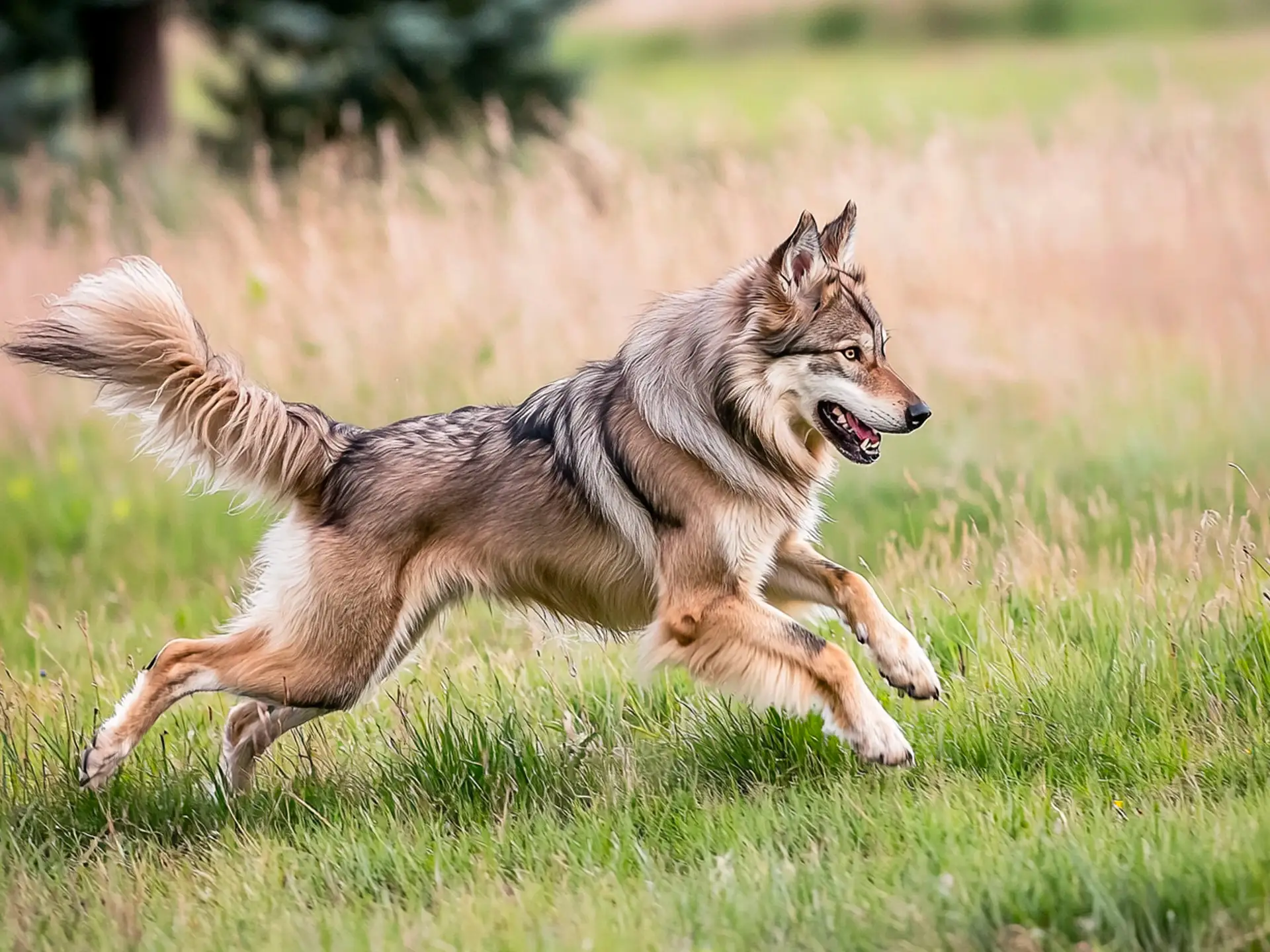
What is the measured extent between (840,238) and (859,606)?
1.26 m

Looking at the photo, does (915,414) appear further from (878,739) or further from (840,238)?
(878,739)

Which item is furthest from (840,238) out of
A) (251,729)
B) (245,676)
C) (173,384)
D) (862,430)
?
(251,729)

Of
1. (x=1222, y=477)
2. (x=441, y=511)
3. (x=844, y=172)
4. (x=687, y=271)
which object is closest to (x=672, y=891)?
(x=441, y=511)

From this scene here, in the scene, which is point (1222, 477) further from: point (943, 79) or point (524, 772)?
point (943, 79)

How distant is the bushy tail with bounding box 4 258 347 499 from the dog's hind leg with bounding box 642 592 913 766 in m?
1.35

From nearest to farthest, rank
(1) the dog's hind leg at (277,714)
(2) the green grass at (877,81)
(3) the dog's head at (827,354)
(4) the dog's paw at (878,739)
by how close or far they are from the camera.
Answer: (4) the dog's paw at (878,739) < (3) the dog's head at (827,354) < (1) the dog's hind leg at (277,714) < (2) the green grass at (877,81)

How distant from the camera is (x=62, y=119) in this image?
15.0 metres

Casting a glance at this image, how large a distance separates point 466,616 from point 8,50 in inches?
435

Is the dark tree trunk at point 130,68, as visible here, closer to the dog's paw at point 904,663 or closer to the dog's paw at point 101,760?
the dog's paw at point 101,760

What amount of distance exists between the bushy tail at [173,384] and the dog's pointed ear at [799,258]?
1.63m

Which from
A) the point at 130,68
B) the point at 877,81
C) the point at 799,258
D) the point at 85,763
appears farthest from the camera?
the point at 877,81

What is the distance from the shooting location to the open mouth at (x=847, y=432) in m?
4.62

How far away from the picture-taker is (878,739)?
13.4 ft

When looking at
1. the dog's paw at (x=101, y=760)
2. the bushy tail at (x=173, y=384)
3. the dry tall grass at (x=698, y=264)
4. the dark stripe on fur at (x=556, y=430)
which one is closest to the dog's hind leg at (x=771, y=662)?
the dark stripe on fur at (x=556, y=430)
